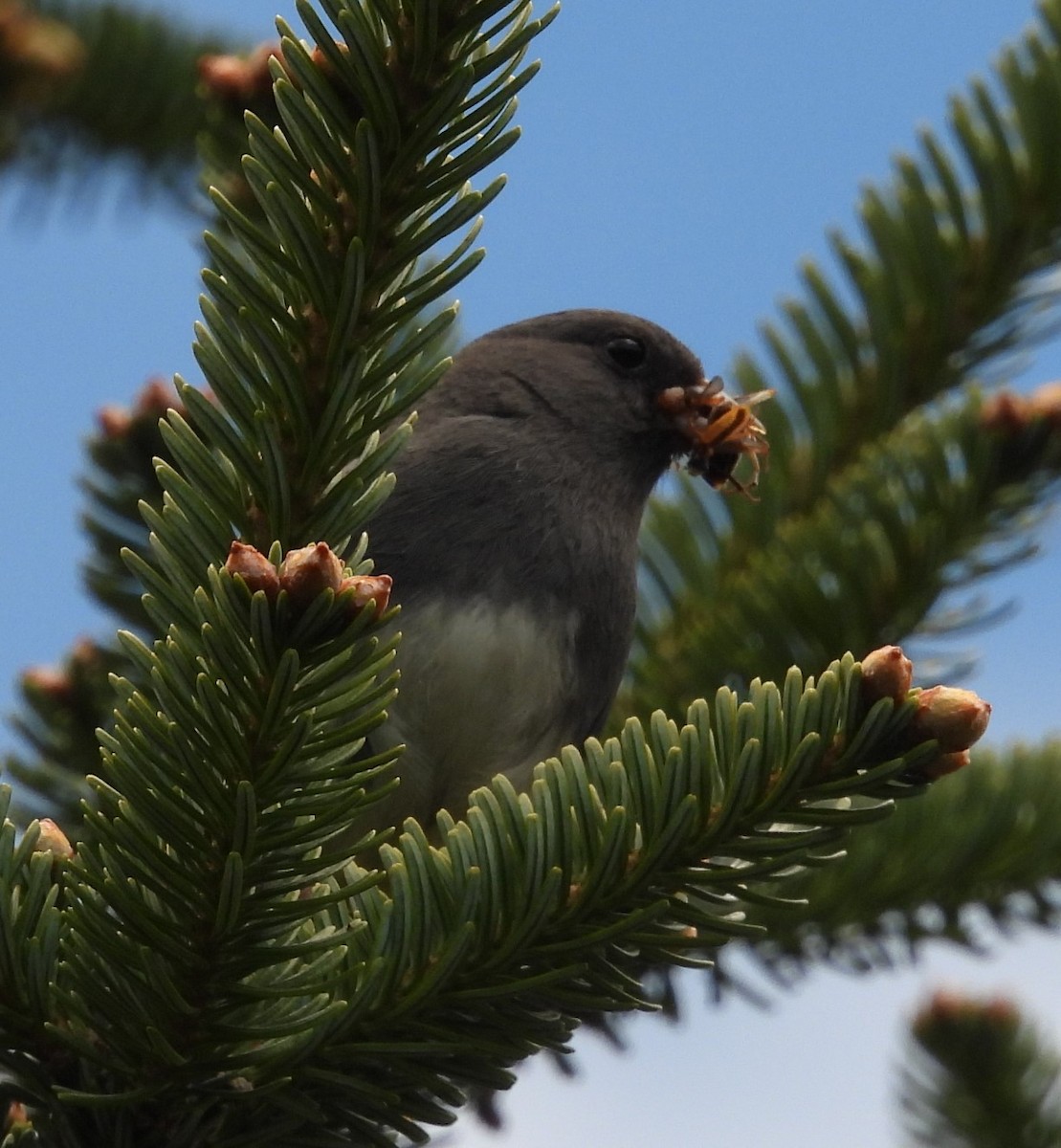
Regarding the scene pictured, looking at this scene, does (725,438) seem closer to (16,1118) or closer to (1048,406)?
(1048,406)

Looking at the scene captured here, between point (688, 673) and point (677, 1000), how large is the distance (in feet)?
1.42

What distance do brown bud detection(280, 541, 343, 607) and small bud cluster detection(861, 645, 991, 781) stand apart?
1.21ft

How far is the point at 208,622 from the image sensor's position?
102 cm

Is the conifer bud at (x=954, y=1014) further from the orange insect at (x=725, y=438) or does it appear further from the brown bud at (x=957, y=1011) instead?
the orange insect at (x=725, y=438)

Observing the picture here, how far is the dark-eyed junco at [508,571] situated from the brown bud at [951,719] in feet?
3.50

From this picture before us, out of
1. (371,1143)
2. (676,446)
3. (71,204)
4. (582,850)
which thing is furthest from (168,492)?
(71,204)

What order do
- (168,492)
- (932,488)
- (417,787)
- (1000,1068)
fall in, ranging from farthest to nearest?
(417,787) → (932,488) → (1000,1068) → (168,492)

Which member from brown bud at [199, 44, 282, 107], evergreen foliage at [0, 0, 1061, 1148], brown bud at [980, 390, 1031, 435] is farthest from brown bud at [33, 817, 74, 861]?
brown bud at [980, 390, 1031, 435]

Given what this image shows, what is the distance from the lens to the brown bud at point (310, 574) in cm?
96

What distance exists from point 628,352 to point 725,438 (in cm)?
76

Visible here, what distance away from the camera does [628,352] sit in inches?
116

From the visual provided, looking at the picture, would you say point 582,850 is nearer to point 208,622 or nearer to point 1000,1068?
point 208,622

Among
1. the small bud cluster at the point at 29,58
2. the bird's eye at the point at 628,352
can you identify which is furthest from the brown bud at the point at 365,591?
the bird's eye at the point at 628,352

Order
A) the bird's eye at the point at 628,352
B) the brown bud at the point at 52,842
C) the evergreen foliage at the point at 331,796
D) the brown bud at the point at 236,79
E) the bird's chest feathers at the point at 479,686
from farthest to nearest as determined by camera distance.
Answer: the bird's eye at the point at 628,352, the bird's chest feathers at the point at 479,686, the brown bud at the point at 236,79, the brown bud at the point at 52,842, the evergreen foliage at the point at 331,796
